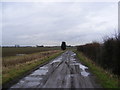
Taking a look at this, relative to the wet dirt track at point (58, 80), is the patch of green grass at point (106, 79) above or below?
below

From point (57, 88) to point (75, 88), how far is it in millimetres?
831

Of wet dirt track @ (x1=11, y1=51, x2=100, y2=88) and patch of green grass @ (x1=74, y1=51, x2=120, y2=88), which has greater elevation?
wet dirt track @ (x1=11, y1=51, x2=100, y2=88)

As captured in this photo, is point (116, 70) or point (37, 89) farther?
point (116, 70)

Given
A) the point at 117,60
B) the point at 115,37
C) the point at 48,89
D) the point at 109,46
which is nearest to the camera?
the point at 48,89

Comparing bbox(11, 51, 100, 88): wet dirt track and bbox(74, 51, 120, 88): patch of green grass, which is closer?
bbox(11, 51, 100, 88): wet dirt track

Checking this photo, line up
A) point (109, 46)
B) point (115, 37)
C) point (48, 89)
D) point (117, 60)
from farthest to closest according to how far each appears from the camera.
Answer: point (109, 46), point (115, 37), point (117, 60), point (48, 89)

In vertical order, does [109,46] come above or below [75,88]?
above

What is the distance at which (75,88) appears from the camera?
30.6 ft

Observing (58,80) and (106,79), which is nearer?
(58,80)

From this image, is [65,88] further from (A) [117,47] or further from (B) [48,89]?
(A) [117,47]

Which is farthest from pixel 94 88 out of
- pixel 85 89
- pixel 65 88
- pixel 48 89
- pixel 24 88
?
pixel 24 88

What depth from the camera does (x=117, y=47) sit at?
14516mm

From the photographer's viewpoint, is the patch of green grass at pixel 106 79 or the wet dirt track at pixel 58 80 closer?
the wet dirt track at pixel 58 80

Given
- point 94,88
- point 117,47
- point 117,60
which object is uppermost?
point 117,47
